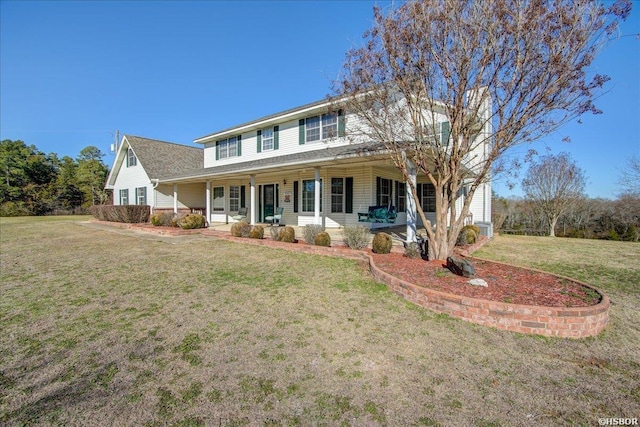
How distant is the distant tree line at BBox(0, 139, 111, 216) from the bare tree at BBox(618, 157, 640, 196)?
48841 millimetres

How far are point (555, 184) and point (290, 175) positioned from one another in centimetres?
1796

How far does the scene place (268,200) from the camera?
52.5ft

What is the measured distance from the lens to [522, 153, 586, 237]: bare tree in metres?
18.7

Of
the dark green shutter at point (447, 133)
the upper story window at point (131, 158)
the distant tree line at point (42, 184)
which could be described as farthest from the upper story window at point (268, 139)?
the distant tree line at point (42, 184)

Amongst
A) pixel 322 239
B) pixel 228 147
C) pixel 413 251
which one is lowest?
pixel 413 251

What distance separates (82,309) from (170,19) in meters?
12.1

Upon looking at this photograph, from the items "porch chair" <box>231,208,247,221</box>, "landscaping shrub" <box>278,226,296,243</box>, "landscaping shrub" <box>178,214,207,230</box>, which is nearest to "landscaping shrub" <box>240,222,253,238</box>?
"landscaping shrub" <box>278,226,296,243</box>

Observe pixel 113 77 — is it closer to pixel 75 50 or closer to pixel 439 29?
pixel 75 50

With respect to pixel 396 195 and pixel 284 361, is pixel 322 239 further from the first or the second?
pixel 396 195

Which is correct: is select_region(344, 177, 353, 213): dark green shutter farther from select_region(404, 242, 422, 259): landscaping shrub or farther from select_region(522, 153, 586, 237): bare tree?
select_region(522, 153, 586, 237): bare tree

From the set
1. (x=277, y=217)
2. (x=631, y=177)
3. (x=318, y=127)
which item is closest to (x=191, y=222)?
(x=277, y=217)

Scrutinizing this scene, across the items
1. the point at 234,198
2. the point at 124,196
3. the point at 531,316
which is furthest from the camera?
the point at 124,196

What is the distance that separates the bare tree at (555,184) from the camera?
18703 millimetres

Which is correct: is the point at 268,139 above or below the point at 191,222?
above
